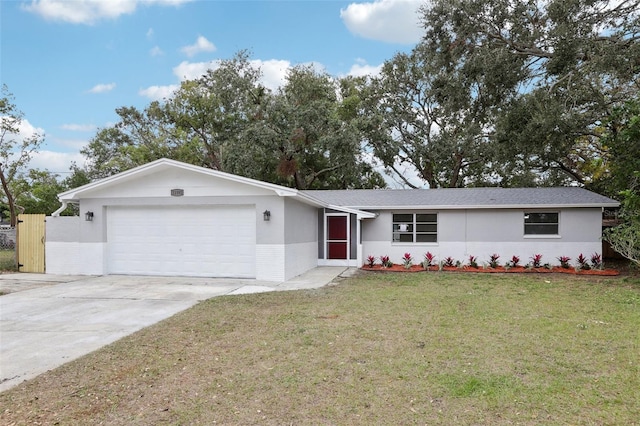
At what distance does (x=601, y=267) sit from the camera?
13.7 meters

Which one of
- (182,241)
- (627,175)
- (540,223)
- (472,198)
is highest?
(627,175)

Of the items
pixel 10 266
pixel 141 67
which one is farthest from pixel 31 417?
pixel 141 67

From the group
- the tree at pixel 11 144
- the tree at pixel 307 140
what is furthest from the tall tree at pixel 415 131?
the tree at pixel 11 144

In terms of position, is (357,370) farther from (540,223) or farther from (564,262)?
(540,223)

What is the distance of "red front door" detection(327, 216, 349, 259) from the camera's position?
15469 millimetres

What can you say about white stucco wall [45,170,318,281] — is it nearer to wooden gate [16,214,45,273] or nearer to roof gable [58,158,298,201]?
roof gable [58,158,298,201]

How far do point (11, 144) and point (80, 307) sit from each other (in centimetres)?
2296

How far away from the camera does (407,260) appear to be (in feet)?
48.3

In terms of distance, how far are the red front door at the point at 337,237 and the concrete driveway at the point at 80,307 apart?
2.05 meters

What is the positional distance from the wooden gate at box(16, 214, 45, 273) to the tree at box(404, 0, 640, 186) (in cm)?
1471

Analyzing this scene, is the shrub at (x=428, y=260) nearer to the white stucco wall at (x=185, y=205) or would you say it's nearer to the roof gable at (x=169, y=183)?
the white stucco wall at (x=185, y=205)

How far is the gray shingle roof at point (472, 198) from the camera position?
561 inches

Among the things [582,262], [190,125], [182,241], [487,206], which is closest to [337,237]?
[487,206]

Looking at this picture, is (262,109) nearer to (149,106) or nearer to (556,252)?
(149,106)
